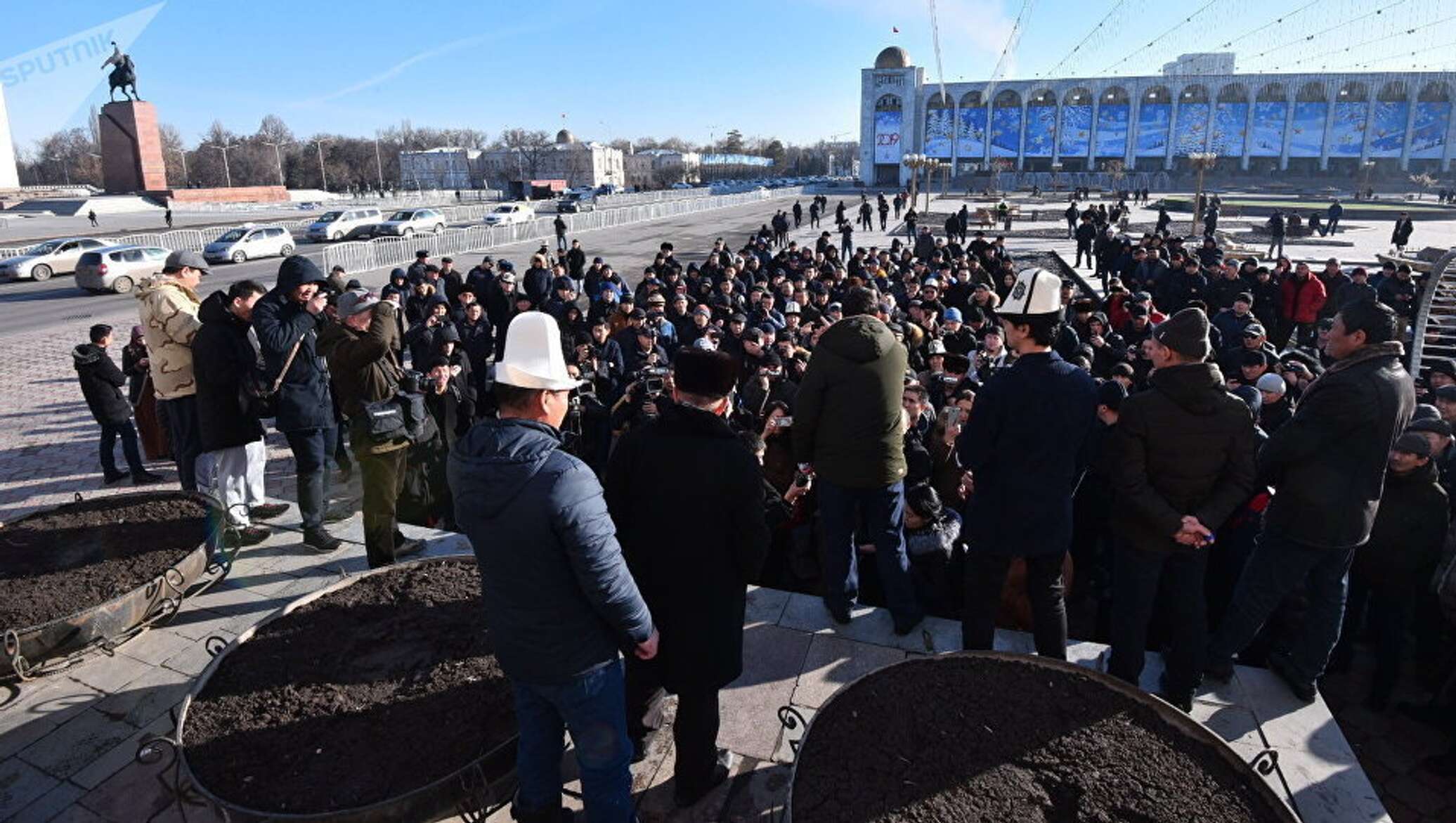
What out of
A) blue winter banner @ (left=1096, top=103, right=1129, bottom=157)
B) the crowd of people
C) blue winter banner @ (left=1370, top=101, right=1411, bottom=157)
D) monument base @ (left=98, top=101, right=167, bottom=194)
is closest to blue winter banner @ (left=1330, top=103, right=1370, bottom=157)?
blue winter banner @ (left=1370, top=101, right=1411, bottom=157)

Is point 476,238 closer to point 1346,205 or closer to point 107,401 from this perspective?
point 107,401

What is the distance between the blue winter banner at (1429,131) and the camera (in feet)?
252

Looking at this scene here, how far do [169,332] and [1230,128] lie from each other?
101931mm

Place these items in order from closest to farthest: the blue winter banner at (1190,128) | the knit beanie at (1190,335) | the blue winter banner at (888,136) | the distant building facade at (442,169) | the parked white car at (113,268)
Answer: the knit beanie at (1190,335) → the parked white car at (113,268) → the blue winter banner at (1190,128) → the blue winter banner at (888,136) → the distant building facade at (442,169)

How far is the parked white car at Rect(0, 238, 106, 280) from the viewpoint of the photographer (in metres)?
23.0

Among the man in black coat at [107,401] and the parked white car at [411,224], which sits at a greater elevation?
the parked white car at [411,224]

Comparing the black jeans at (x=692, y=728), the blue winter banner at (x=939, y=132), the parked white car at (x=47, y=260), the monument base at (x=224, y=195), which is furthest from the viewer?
the blue winter banner at (x=939, y=132)

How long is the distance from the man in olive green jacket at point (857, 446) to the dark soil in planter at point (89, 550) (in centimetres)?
370

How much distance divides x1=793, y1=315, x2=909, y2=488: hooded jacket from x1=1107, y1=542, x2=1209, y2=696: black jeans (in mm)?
1100

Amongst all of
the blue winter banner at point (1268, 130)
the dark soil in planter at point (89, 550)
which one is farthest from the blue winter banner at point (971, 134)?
the dark soil in planter at point (89, 550)

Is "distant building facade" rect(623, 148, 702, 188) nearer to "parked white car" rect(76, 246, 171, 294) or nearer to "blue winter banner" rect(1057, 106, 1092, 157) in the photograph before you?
"blue winter banner" rect(1057, 106, 1092, 157)

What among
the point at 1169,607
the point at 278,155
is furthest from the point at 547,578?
the point at 278,155

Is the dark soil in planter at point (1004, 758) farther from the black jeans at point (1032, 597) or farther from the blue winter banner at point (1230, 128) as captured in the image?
the blue winter banner at point (1230, 128)

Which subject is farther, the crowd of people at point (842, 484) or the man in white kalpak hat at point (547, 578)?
the crowd of people at point (842, 484)
